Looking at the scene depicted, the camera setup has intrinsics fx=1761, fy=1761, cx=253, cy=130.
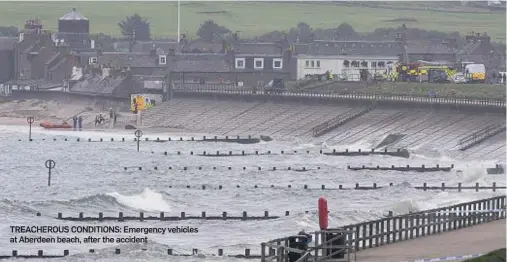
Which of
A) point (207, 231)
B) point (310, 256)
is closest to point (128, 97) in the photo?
point (207, 231)

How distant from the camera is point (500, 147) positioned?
8462 centimetres

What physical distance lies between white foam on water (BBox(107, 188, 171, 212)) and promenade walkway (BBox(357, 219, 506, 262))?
633 inches

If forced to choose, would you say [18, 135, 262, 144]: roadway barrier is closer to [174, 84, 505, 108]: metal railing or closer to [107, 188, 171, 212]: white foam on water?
[174, 84, 505, 108]: metal railing

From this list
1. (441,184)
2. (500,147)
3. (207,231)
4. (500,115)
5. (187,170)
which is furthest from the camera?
(500,115)

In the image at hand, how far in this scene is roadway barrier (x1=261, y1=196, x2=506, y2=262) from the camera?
3405cm

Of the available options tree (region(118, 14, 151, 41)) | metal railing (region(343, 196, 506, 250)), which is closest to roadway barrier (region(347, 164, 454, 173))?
metal railing (region(343, 196, 506, 250))

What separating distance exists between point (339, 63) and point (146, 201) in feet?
283

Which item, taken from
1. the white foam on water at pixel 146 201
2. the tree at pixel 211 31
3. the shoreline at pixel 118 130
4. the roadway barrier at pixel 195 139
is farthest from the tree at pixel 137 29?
the white foam on water at pixel 146 201

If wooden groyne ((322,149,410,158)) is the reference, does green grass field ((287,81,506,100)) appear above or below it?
above

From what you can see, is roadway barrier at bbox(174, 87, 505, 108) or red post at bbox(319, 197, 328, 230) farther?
roadway barrier at bbox(174, 87, 505, 108)

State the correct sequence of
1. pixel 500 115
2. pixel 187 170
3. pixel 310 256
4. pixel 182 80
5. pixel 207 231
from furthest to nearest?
pixel 182 80, pixel 500 115, pixel 187 170, pixel 207 231, pixel 310 256

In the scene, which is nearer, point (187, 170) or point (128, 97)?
point (187, 170)

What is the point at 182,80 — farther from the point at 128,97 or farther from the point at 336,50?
the point at 336,50

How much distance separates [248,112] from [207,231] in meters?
67.0
